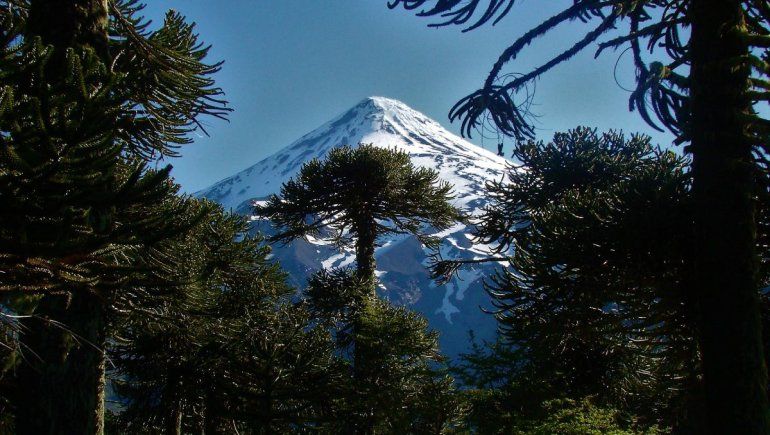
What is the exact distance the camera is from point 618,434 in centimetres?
561

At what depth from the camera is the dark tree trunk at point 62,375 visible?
412cm

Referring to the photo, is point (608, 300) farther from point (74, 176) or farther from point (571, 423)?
point (74, 176)

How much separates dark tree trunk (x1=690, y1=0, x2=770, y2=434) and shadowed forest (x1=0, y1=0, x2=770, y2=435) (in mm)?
15

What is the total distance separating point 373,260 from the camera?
43.1ft

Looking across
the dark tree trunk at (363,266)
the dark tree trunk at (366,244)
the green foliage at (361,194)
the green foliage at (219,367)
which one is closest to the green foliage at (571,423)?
the green foliage at (219,367)

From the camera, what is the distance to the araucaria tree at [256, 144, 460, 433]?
10352mm

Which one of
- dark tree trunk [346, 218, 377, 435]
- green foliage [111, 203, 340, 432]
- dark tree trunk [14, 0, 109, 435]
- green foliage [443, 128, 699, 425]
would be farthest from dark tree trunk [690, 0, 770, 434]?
dark tree trunk [346, 218, 377, 435]

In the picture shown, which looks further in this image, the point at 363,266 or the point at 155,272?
the point at 363,266

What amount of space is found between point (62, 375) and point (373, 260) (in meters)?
9.27

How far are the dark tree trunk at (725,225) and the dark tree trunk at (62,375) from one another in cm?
493

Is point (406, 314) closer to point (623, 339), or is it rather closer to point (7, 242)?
point (623, 339)

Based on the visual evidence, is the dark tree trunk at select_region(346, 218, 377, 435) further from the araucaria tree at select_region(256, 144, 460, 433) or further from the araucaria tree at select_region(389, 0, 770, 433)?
the araucaria tree at select_region(389, 0, 770, 433)

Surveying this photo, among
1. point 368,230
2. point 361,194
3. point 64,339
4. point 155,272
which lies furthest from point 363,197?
point 64,339

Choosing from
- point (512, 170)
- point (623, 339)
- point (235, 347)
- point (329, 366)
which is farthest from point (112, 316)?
point (512, 170)
